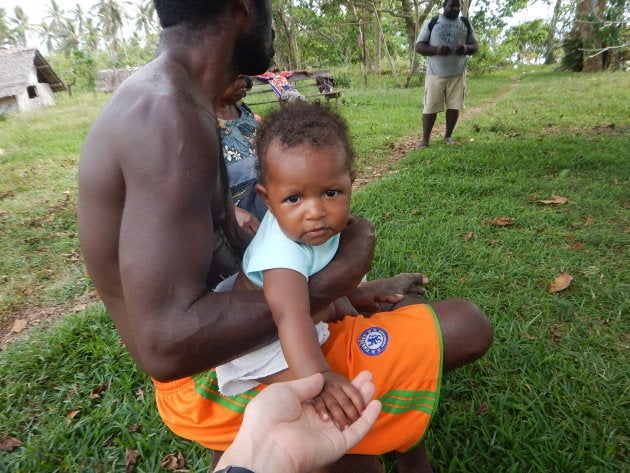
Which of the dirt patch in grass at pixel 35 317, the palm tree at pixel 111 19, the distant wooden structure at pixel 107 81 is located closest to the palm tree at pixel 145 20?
the palm tree at pixel 111 19

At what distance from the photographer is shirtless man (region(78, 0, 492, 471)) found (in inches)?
42.4

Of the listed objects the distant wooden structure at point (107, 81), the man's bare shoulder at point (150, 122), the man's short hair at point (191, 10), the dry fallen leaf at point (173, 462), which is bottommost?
the dry fallen leaf at point (173, 462)

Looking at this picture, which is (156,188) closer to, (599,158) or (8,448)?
(8,448)

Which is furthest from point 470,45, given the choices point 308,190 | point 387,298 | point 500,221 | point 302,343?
point 302,343

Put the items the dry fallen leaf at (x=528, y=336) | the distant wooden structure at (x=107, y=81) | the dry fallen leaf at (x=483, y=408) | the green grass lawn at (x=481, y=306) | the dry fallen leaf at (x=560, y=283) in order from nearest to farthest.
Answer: the green grass lawn at (x=481, y=306)
the dry fallen leaf at (x=483, y=408)
the dry fallen leaf at (x=528, y=336)
the dry fallen leaf at (x=560, y=283)
the distant wooden structure at (x=107, y=81)

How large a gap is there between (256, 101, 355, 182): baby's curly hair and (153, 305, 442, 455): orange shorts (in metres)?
0.59

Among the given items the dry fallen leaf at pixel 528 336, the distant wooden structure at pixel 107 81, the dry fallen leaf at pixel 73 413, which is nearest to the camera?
the dry fallen leaf at pixel 73 413

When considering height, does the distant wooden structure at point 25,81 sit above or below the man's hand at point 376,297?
above

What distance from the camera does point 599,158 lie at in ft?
A: 16.3

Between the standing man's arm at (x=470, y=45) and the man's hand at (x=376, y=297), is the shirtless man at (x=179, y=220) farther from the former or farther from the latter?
the standing man's arm at (x=470, y=45)

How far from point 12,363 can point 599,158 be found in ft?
19.3

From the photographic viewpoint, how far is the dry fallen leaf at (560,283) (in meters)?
2.76

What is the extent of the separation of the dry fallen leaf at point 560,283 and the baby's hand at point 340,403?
6.99ft

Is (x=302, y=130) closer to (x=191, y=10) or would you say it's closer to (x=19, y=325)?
(x=191, y=10)
